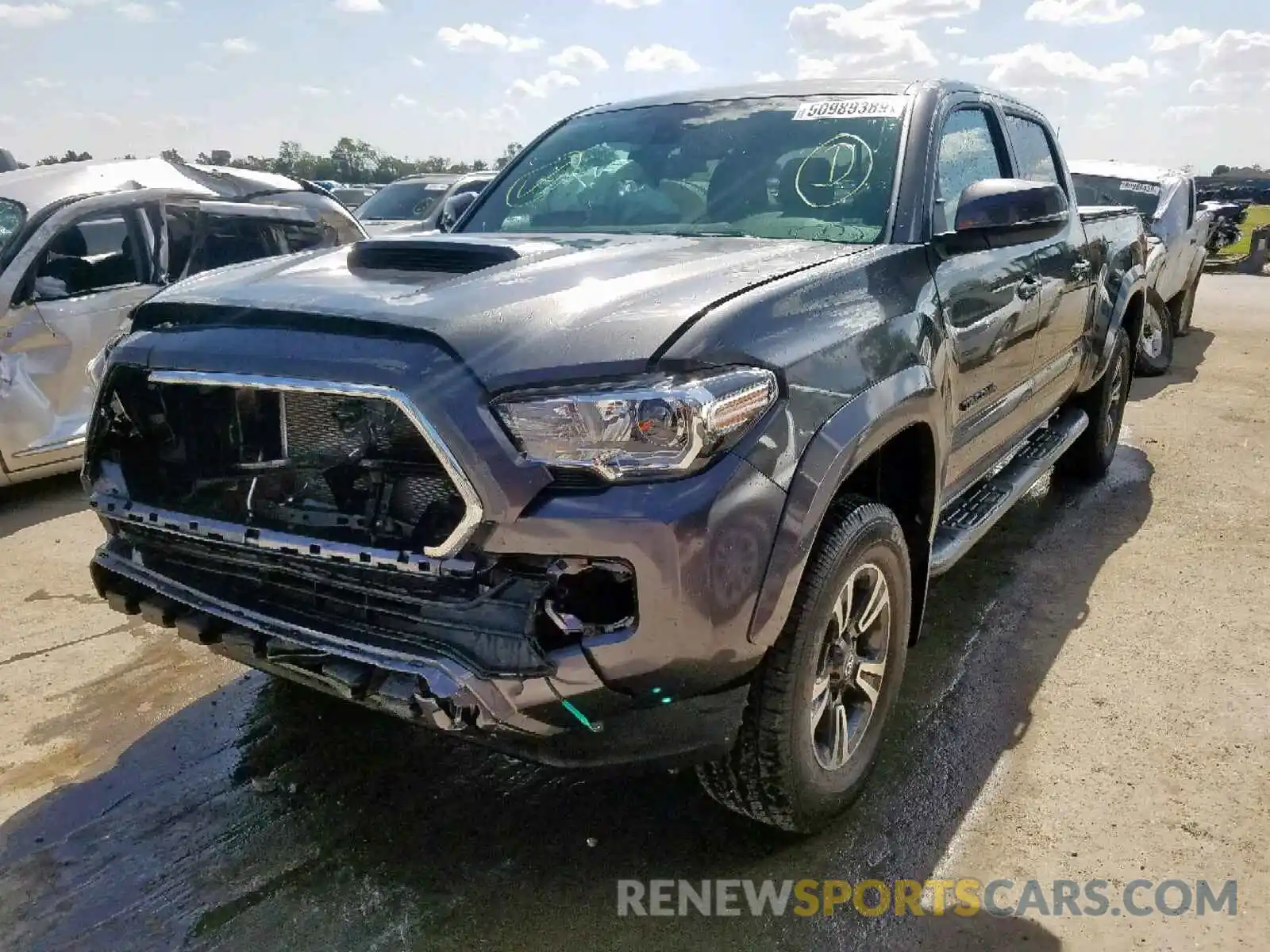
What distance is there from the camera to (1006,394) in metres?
3.80

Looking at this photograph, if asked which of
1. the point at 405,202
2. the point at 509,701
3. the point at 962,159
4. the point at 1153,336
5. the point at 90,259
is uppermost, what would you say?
the point at 962,159

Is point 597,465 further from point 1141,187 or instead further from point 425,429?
point 1141,187

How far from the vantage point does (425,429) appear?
78.9 inches

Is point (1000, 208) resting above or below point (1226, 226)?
above

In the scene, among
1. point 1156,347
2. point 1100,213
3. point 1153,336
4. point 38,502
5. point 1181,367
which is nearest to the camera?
point 1100,213

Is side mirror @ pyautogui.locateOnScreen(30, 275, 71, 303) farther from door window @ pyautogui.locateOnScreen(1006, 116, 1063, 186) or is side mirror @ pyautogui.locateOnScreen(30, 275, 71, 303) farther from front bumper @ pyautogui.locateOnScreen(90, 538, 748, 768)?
door window @ pyautogui.locateOnScreen(1006, 116, 1063, 186)

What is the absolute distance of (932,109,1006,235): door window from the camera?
3311mm

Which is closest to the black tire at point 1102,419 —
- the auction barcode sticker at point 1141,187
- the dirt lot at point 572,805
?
the dirt lot at point 572,805

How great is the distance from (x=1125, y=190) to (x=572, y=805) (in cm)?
923

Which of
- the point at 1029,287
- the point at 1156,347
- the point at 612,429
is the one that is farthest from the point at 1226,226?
the point at 612,429

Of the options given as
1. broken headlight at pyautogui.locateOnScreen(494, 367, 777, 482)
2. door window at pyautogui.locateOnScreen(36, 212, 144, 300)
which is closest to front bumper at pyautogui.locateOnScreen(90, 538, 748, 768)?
broken headlight at pyautogui.locateOnScreen(494, 367, 777, 482)

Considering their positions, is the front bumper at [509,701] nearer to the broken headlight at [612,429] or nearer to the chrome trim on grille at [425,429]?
the chrome trim on grille at [425,429]

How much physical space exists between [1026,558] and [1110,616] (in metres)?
0.70

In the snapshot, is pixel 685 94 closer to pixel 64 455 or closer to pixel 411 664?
pixel 411 664
